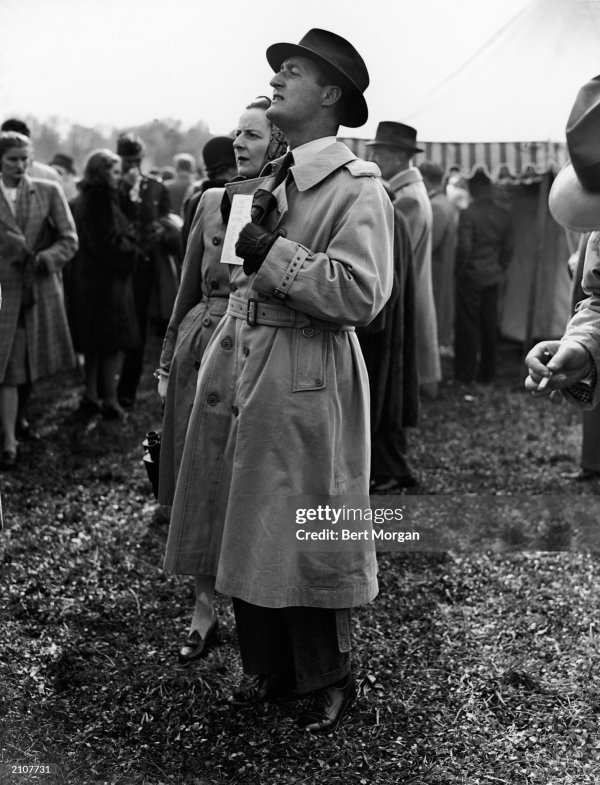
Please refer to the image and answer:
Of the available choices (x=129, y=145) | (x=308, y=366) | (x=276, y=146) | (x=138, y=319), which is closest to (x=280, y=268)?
(x=308, y=366)

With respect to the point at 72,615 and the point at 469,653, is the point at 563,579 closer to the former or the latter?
the point at 469,653

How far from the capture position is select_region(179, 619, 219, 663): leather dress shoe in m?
3.79

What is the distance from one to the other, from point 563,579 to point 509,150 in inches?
234

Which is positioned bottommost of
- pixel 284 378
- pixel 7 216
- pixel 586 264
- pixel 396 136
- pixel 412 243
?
pixel 284 378

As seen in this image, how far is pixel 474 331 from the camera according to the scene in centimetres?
1002

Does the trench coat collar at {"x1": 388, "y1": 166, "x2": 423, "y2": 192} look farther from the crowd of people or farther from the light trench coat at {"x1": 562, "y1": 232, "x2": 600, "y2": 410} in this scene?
the light trench coat at {"x1": 562, "y1": 232, "x2": 600, "y2": 410}

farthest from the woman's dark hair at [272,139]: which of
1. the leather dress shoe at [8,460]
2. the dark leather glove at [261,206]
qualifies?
the leather dress shoe at [8,460]

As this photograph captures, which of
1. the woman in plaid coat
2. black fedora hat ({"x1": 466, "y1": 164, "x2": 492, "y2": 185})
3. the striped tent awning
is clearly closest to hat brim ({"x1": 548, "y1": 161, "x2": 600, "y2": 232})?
the woman in plaid coat

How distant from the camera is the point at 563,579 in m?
4.67

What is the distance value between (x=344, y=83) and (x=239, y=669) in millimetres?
2074

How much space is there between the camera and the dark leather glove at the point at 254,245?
2.99 m

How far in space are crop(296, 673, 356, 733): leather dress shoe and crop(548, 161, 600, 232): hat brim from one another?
168 centimetres

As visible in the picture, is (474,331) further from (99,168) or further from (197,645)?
(197,645)

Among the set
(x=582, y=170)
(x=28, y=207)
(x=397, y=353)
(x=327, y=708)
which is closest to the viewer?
(x=582, y=170)
